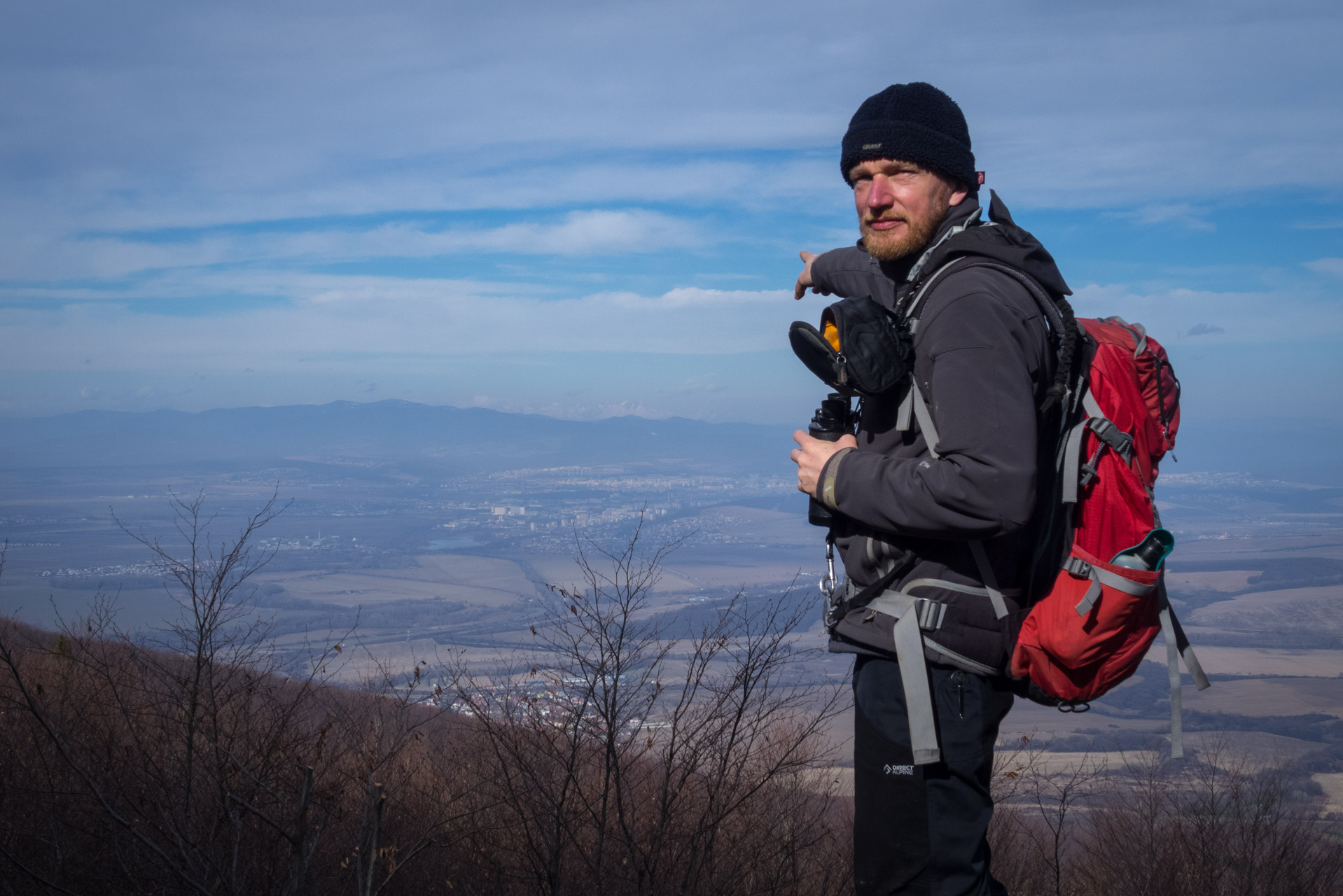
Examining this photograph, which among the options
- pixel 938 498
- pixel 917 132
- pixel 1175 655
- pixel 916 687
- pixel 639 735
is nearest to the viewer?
pixel 938 498

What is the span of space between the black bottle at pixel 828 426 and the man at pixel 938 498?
0.12 feet

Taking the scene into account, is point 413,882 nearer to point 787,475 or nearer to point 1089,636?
point 1089,636

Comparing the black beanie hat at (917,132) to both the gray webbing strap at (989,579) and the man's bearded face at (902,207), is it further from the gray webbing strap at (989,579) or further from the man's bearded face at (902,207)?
the gray webbing strap at (989,579)

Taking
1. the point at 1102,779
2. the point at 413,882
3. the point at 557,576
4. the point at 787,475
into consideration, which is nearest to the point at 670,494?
the point at 557,576

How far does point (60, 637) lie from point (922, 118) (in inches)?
296

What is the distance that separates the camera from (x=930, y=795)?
1782 mm

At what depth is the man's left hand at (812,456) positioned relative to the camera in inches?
74.6

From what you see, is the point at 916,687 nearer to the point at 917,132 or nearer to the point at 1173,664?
the point at 1173,664

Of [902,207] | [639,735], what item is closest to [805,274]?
[902,207]

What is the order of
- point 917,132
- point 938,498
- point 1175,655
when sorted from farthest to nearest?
point 917,132 < point 1175,655 < point 938,498

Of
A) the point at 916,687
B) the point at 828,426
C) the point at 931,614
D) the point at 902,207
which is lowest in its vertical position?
the point at 916,687

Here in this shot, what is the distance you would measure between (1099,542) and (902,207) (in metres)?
0.86

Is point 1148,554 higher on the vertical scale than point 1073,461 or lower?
lower

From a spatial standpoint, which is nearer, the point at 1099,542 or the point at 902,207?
the point at 1099,542
